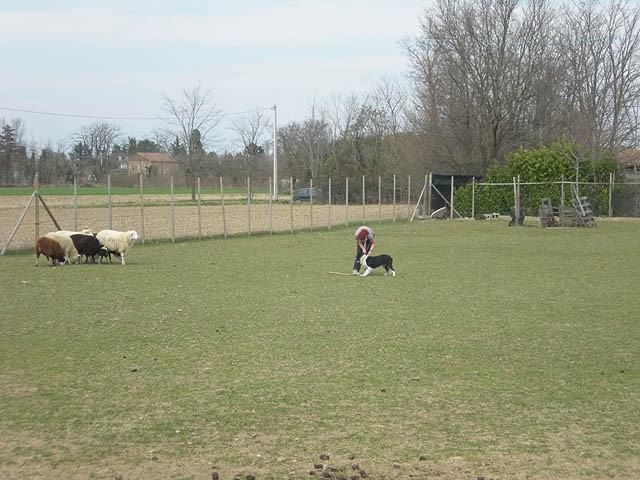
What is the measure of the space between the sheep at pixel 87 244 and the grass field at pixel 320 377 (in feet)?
9.74

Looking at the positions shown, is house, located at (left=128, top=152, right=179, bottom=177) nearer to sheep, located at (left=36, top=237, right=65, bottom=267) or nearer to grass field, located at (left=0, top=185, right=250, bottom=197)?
grass field, located at (left=0, top=185, right=250, bottom=197)

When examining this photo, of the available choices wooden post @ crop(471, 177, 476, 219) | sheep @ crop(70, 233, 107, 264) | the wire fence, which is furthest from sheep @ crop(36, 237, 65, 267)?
wooden post @ crop(471, 177, 476, 219)

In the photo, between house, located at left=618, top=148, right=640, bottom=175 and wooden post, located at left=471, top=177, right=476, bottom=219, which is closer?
wooden post, located at left=471, top=177, right=476, bottom=219

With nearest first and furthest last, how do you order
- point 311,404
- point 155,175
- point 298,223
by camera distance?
point 311,404 → point 298,223 → point 155,175

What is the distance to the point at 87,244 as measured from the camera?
19.7m

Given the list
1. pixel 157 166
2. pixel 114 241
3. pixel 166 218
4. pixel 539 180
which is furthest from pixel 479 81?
pixel 157 166

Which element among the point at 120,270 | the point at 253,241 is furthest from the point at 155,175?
the point at 120,270

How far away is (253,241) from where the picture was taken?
2856 cm

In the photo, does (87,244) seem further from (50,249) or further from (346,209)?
(346,209)

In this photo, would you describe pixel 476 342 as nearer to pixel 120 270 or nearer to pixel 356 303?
pixel 356 303

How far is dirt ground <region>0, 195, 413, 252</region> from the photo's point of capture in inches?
1147

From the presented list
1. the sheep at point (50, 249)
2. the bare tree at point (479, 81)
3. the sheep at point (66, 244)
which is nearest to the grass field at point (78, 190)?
the bare tree at point (479, 81)

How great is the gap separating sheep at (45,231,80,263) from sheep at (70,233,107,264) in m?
0.10

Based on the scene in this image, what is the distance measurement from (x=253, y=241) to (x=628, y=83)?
37972mm
